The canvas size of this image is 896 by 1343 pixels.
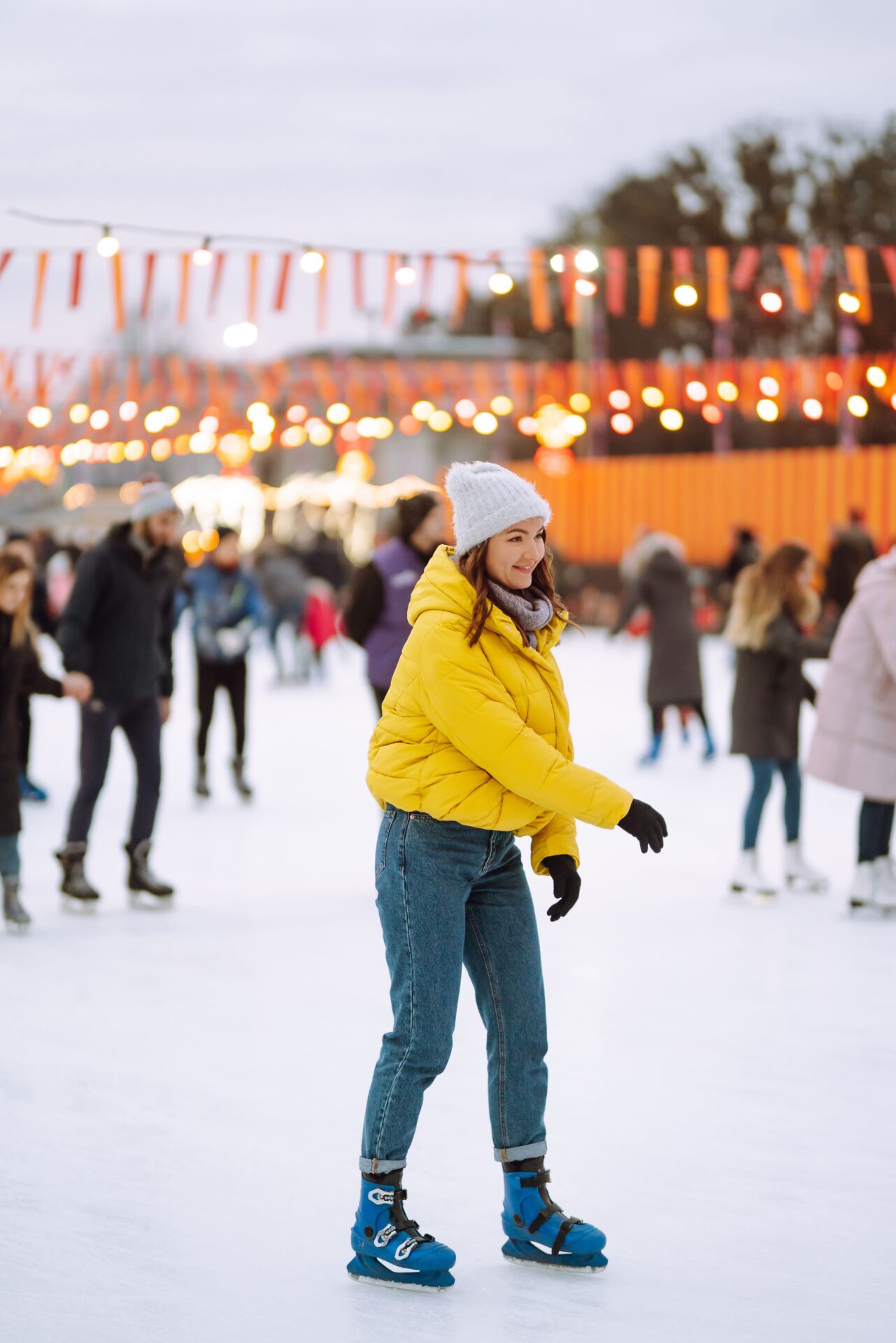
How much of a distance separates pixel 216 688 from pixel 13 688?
3.19 meters

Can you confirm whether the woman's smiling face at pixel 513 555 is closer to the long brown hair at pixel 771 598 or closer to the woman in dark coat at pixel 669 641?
the long brown hair at pixel 771 598

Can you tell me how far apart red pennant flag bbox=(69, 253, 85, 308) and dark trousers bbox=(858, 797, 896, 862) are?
445 centimetres

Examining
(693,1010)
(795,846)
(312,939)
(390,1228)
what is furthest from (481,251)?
(390,1228)

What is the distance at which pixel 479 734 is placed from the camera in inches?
98.2

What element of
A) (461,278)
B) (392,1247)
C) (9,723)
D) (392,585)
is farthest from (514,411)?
(392,1247)

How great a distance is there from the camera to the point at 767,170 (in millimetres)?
32562

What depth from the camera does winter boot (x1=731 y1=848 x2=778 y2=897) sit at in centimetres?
575

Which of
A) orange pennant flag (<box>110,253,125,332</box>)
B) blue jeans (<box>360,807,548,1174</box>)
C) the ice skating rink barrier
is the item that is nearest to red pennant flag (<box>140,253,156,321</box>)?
orange pennant flag (<box>110,253,125,332</box>)

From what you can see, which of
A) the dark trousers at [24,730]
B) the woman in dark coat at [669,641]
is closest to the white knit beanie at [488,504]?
the dark trousers at [24,730]

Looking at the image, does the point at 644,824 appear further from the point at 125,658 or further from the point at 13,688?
the point at 125,658

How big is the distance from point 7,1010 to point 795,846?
2.94 m

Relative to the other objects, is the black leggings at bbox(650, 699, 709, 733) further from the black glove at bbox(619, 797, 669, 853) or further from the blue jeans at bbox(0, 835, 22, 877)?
the black glove at bbox(619, 797, 669, 853)

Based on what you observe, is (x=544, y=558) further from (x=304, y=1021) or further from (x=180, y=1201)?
(x=304, y=1021)

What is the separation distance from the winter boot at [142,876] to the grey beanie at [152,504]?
1099mm
